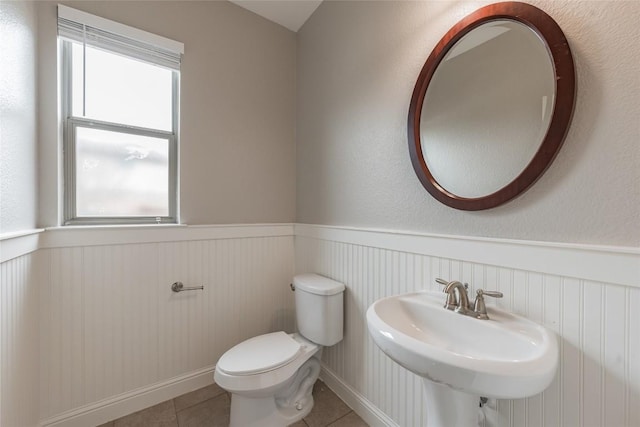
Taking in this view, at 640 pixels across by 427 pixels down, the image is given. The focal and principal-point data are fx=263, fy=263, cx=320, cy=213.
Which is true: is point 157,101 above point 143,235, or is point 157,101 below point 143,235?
above

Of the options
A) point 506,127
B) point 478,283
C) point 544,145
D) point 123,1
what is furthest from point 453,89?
point 123,1

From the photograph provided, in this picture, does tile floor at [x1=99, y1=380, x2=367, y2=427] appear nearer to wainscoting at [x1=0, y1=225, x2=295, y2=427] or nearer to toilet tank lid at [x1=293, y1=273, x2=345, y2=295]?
wainscoting at [x1=0, y1=225, x2=295, y2=427]

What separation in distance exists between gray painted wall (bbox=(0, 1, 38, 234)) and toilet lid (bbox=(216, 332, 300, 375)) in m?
1.04

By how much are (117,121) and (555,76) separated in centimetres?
206

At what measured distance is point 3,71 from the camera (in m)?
0.95

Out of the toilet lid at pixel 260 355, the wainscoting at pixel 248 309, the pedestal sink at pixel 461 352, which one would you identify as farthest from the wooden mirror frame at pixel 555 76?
the toilet lid at pixel 260 355

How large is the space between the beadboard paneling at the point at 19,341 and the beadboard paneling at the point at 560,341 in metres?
1.50

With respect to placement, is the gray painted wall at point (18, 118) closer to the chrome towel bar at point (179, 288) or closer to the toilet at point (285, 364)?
the chrome towel bar at point (179, 288)

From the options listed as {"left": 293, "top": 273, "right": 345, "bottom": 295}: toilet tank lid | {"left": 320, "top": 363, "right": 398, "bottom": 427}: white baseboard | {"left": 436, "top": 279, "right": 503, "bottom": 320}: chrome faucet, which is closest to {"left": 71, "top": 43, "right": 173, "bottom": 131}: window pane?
{"left": 293, "top": 273, "right": 345, "bottom": 295}: toilet tank lid

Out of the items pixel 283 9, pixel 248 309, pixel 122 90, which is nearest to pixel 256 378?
pixel 248 309

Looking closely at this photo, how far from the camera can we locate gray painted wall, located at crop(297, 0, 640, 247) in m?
0.72

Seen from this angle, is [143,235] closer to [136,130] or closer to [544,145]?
[136,130]

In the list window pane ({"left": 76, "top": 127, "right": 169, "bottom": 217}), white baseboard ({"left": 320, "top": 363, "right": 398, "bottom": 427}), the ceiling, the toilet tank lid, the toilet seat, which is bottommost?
white baseboard ({"left": 320, "top": 363, "right": 398, "bottom": 427})

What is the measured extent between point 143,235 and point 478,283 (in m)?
1.74
